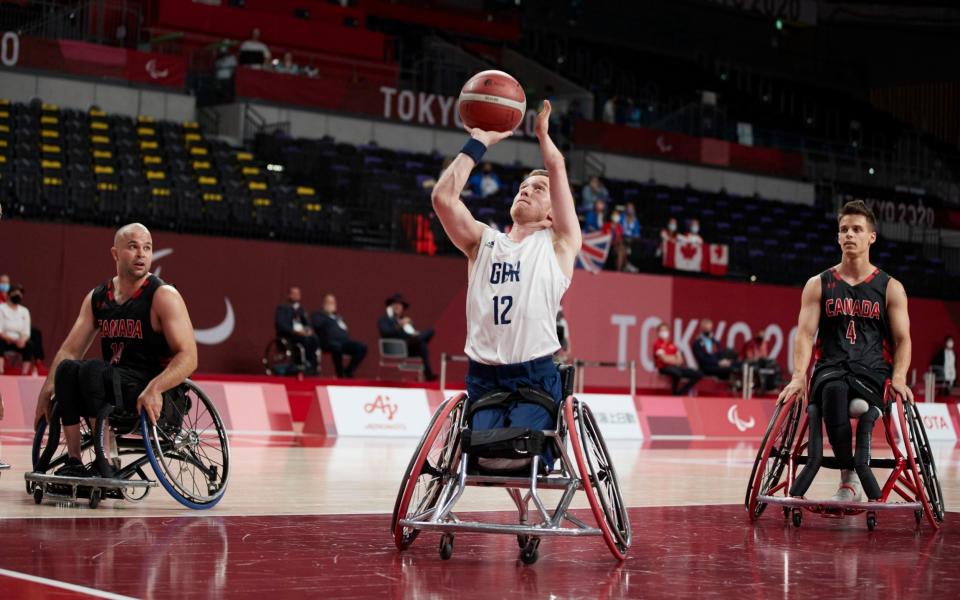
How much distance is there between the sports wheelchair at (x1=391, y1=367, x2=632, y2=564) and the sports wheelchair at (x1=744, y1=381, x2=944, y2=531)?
216 centimetres

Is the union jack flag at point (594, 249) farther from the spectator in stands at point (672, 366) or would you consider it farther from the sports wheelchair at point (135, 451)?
the sports wheelchair at point (135, 451)

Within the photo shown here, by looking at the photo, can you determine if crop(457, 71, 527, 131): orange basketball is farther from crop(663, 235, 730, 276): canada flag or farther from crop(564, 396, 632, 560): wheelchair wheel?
crop(663, 235, 730, 276): canada flag

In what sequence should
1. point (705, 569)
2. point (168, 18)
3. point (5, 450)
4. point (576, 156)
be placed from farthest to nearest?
point (576, 156) → point (168, 18) → point (5, 450) → point (705, 569)

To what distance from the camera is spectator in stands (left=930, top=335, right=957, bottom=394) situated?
28.6 metres

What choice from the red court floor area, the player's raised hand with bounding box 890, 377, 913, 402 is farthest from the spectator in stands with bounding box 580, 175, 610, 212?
the red court floor area

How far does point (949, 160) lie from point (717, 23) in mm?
9247

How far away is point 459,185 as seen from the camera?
6352 mm

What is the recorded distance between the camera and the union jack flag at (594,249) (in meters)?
24.5

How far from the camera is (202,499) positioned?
26.5 ft

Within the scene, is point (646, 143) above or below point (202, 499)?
above

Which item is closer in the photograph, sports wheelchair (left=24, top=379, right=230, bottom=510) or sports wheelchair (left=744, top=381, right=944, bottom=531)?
sports wheelchair (left=24, top=379, right=230, bottom=510)

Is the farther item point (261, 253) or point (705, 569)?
point (261, 253)

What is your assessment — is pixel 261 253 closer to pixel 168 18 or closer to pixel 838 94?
pixel 168 18

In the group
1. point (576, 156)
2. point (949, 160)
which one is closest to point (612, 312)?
point (576, 156)
